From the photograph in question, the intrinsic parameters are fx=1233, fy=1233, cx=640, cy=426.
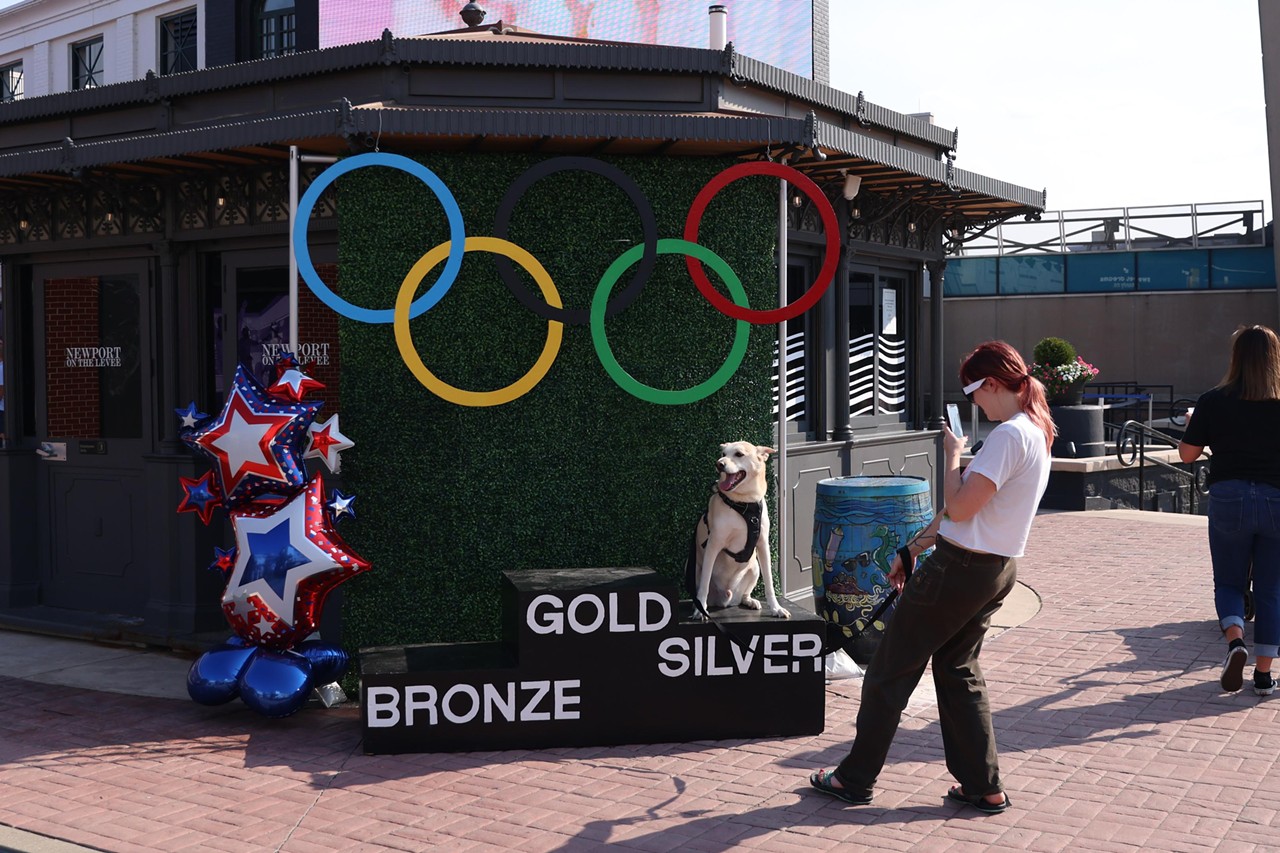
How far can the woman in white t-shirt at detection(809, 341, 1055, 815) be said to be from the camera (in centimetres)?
480

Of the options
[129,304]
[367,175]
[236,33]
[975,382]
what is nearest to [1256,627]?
[975,382]

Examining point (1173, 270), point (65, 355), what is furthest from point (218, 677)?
point (1173, 270)

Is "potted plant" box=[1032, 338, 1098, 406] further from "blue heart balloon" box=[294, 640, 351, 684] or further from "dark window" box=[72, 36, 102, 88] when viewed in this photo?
"dark window" box=[72, 36, 102, 88]

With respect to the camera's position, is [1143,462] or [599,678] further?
[1143,462]

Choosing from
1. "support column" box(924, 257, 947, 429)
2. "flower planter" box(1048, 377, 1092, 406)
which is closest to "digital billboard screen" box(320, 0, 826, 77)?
"flower planter" box(1048, 377, 1092, 406)

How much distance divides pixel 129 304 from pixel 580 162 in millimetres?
3814

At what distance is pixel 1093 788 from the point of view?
5.47 metres

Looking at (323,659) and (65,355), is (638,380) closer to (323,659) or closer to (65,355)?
(323,659)

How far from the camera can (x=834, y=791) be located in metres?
5.29

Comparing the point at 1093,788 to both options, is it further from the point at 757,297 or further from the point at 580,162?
the point at 580,162

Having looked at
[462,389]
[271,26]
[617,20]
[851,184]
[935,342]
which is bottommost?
[462,389]

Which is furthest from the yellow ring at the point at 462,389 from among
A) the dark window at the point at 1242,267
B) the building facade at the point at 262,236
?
the dark window at the point at 1242,267

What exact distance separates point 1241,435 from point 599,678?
378cm

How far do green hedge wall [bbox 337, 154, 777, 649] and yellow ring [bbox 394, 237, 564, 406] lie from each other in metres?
0.07
